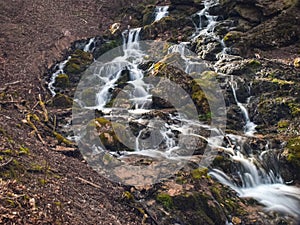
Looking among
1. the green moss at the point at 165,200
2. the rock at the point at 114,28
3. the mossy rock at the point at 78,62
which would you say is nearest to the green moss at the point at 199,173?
the green moss at the point at 165,200

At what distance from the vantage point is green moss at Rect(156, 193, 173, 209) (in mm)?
6449

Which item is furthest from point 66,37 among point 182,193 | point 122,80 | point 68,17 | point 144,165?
point 182,193

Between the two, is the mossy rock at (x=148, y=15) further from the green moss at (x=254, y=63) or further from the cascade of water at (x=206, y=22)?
the green moss at (x=254, y=63)

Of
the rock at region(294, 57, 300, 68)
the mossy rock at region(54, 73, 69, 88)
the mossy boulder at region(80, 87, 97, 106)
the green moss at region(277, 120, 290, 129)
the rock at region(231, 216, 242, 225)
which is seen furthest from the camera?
the mossy rock at region(54, 73, 69, 88)

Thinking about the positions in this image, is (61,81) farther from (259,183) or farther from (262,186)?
(262,186)

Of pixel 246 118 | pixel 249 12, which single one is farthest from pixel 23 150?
pixel 249 12

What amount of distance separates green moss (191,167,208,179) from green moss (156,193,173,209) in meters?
1.07

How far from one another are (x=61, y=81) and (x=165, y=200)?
9.05m

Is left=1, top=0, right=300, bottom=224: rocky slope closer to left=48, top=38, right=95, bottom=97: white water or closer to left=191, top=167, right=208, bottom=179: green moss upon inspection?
left=191, top=167, right=208, bottom=179: green moss

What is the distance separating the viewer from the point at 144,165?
26.5 feet

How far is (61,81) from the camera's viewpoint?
539 inches

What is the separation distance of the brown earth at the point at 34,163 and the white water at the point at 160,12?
6250 mm

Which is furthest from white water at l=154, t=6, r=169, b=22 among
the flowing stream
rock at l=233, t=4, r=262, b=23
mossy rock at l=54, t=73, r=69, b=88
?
mossy rock at l=54, t=73, r=69, b=88

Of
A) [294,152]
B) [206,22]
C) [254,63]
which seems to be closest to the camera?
[294,152]
